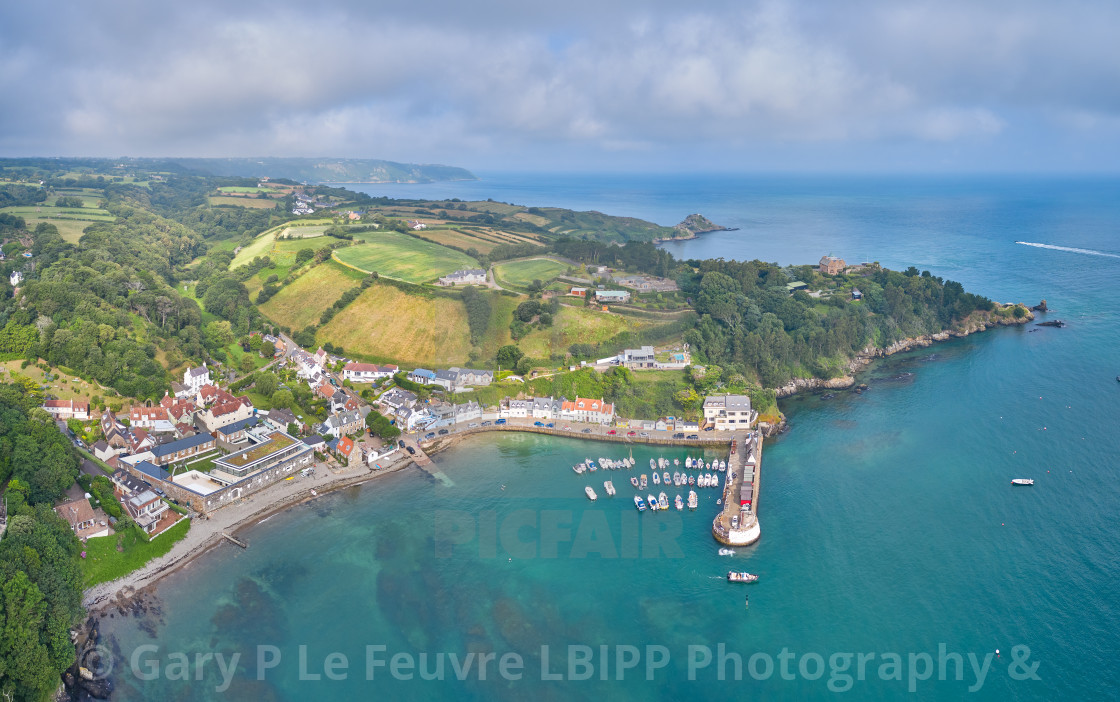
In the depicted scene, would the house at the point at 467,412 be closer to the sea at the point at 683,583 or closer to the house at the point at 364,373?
the sea at the point at 683,583

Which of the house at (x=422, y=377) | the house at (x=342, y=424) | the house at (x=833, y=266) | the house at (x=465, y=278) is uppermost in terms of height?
the house at (x=833, y=266)

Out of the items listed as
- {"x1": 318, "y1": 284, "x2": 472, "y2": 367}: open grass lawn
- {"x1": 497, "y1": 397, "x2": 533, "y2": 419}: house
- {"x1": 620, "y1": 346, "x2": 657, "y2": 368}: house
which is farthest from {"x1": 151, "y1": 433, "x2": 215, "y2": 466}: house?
{"x1": 620, "y1": 346, "x2": 657, "y2": 368}: house

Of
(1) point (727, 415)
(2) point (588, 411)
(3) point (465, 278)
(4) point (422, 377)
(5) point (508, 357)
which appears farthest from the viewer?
(3) point (465, 278)

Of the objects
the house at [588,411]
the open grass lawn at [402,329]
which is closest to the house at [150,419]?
the open grass lawn at [402,329]

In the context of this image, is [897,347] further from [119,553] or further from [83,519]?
[83,519]

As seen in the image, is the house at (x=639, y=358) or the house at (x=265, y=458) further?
the house at (x=639, y=358)

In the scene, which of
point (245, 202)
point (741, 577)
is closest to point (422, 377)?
point (741, 577)

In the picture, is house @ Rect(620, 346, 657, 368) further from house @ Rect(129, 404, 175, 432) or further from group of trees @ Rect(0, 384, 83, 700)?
group of trees @ Rect(0, 384, 83, 700)
